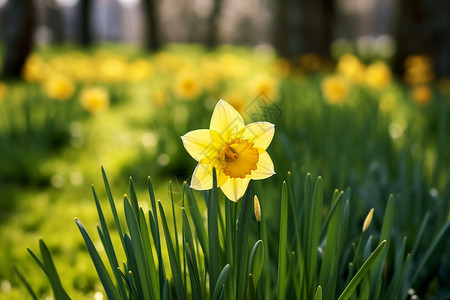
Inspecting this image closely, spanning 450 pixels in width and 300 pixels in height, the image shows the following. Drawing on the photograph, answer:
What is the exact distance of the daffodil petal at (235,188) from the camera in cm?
83

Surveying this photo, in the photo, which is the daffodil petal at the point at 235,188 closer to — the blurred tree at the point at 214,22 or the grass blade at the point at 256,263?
the grass blade at the point at 256,263

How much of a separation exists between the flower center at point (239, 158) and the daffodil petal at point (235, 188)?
0.03 metres

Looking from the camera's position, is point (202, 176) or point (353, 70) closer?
point (202, 176)

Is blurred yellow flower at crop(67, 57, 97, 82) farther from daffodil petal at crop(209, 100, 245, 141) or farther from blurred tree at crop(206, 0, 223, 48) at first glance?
blurred tree at crop(206, 0, 223, 48)

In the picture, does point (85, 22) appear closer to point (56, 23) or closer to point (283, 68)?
point (56, 23)

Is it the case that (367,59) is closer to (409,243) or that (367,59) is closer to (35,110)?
(35,110)

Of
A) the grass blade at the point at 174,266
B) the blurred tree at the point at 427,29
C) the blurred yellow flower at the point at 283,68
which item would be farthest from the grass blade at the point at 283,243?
the blurred yellow flower at the point at 283,68

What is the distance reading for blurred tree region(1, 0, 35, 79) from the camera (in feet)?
22.0

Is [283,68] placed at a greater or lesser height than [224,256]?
greater

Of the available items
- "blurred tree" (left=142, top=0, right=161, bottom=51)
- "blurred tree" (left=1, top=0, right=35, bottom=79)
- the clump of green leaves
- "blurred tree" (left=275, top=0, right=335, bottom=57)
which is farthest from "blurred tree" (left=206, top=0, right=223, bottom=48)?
the clump of green leaves

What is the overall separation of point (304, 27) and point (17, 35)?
4.65 metres

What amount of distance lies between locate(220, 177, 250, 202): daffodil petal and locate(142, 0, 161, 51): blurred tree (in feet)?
45.2

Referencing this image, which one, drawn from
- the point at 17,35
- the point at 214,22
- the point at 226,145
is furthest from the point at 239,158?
the point at 214,22

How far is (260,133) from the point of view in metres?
0.83
